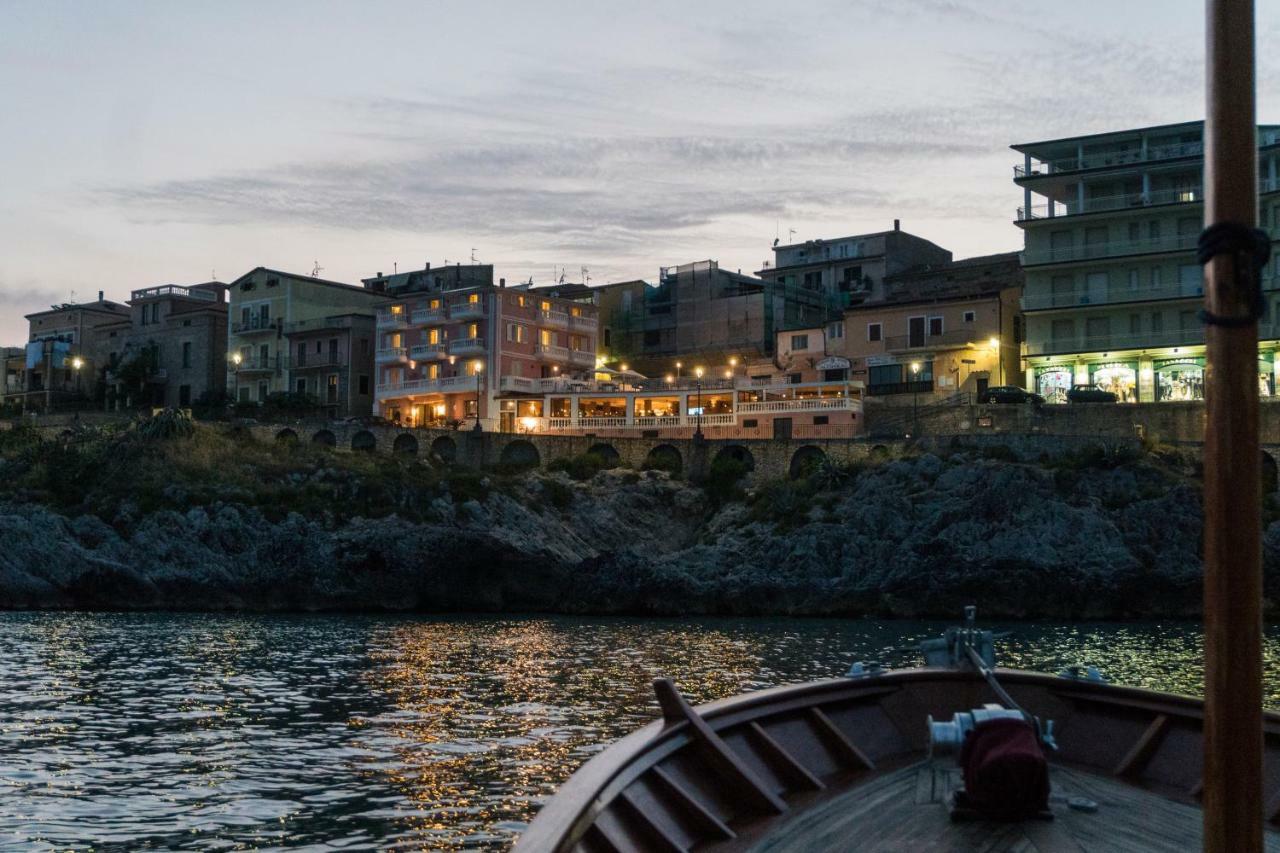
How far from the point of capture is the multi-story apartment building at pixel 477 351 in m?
72.5

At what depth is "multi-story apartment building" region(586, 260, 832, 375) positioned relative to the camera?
77625mm

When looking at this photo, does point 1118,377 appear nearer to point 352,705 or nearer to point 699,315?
point 699,315

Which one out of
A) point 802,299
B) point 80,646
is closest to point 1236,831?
point 80,646

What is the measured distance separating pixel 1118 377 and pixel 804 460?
62.1 feet

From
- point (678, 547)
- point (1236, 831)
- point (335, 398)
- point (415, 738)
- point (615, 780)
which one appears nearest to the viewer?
point (1236, 831)

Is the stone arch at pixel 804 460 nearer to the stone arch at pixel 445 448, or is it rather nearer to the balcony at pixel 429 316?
the stone arch at pixel 445 448

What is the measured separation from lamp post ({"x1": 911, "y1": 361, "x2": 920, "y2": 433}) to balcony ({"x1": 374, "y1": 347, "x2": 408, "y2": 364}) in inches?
1224

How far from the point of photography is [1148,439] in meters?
55.0

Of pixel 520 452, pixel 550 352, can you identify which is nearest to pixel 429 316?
pixel 550 352

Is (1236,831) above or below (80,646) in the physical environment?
above

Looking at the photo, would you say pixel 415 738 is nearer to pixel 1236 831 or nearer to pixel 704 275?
pixel 1236 831

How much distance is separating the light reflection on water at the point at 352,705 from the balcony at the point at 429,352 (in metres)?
30.3

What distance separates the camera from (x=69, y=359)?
8856cm

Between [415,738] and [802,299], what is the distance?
63748 mm
